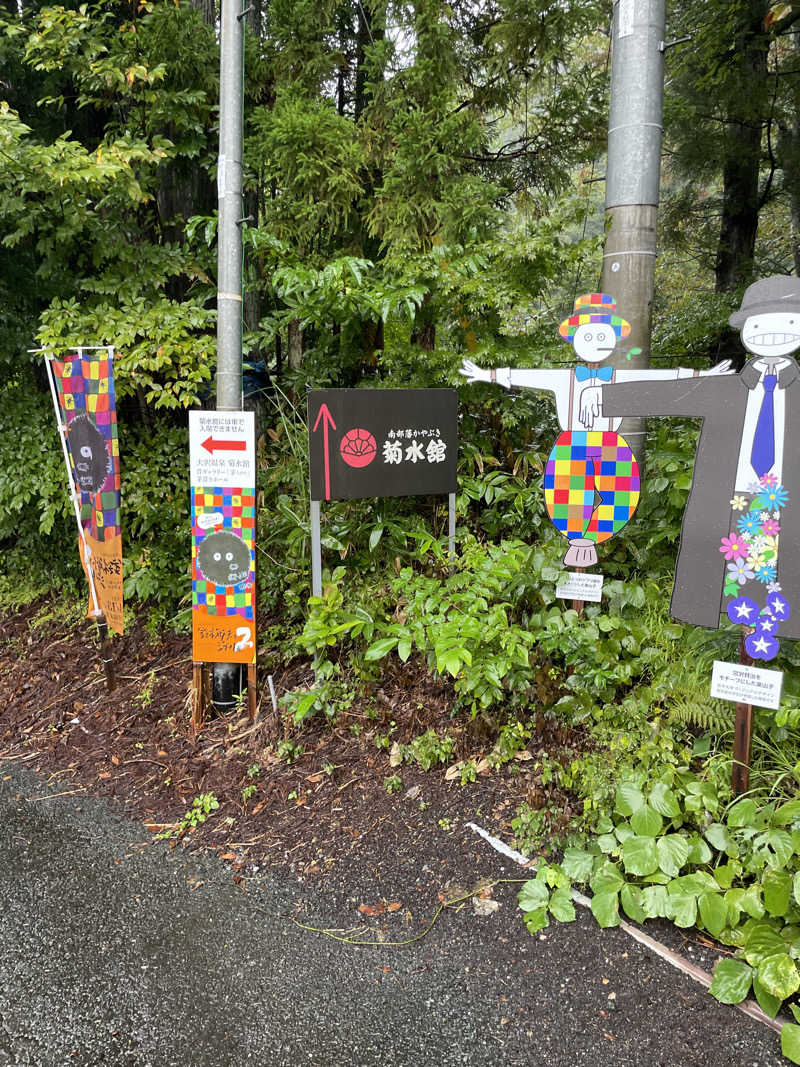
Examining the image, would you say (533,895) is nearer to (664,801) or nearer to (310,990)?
(664,801)

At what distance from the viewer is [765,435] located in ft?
8.30

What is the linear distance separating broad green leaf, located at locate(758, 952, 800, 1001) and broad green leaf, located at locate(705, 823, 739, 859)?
335mm

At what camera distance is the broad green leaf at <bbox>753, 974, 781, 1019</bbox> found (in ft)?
6.75

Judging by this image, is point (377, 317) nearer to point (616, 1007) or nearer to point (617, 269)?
point (617, 269)

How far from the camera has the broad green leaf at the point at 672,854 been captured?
2404 mm

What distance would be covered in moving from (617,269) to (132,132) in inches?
154

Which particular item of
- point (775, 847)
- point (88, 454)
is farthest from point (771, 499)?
point (88, 454)

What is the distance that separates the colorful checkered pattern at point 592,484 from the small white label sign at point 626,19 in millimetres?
1927

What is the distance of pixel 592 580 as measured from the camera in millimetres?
3258

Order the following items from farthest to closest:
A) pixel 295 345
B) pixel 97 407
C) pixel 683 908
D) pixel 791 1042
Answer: pixel 295 345 → pixel 97 407 → pixel 683 908 → pixel 791 1042

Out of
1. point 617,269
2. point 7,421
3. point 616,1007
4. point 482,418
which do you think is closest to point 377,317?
point 482,418

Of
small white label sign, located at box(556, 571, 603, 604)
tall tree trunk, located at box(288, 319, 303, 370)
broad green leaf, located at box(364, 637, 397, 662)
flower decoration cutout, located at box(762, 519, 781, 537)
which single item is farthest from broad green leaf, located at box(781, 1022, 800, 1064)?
tall tree trunk, located at box(288, 319, 303, 370)

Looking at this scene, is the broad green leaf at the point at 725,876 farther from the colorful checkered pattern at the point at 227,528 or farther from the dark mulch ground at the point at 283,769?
the colorful checkered pattern at the point at 227,528

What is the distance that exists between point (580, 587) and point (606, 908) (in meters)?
1.41
